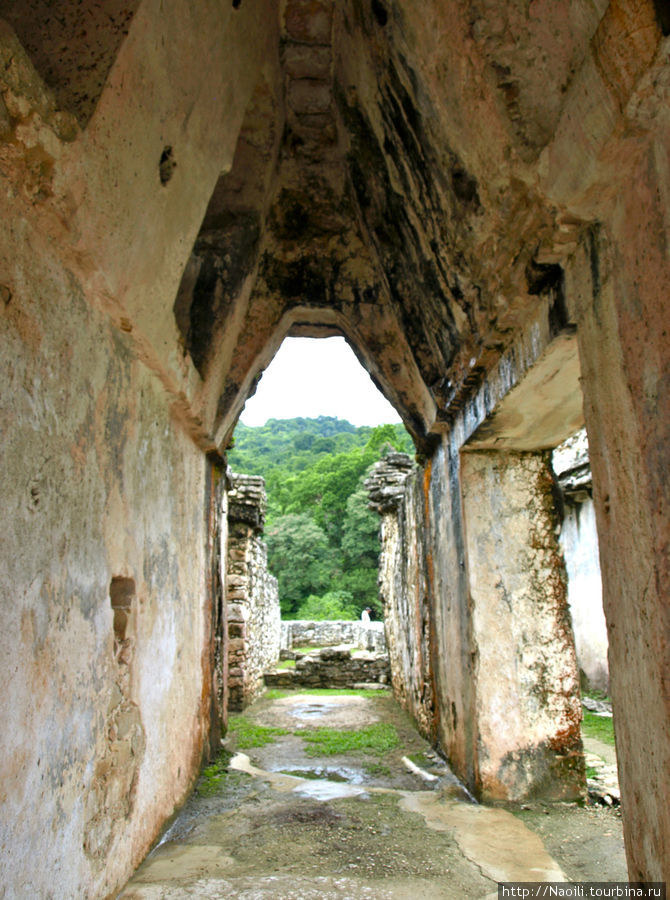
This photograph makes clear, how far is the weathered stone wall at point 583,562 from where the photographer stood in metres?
8.21

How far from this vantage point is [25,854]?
1.74 m

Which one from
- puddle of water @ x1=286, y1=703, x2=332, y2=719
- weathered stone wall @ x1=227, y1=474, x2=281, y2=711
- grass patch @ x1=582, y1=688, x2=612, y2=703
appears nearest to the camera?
puddle of water @ x1=286, y1=703, x2=332, y2=719

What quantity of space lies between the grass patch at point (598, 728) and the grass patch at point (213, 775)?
3.30m

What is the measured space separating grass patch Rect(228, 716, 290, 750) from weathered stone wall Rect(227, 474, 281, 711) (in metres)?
0.64

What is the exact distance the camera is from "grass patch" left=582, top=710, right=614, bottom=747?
5.51 metres

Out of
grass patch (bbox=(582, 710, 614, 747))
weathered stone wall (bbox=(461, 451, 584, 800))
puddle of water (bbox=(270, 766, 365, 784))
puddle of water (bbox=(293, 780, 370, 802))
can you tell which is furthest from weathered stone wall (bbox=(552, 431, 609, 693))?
puddle of water (bbox=(293, 780, 370, 802))

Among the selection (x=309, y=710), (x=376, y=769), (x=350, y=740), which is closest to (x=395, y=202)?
(x=376, y=769)

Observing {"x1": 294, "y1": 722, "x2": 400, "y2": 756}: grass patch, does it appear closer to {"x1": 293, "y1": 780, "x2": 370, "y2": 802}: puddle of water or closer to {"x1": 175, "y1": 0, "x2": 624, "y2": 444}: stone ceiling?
{"x1": 293, "y1": 780, "x2": 370, "y2": 802}: puddle of water

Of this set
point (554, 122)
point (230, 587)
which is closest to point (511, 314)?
→ point (554, 122)

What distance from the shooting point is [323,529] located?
3209 cm

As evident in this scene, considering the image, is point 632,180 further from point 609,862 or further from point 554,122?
point 609,862

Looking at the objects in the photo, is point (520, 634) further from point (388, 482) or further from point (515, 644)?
point (388, 482)

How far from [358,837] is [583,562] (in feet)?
21.8

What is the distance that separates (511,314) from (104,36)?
6.42ft
